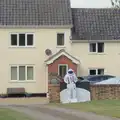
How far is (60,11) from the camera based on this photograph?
162 ft

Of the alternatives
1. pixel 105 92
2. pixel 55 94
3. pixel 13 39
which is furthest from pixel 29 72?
pixel 105 92

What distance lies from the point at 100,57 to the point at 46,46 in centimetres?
516

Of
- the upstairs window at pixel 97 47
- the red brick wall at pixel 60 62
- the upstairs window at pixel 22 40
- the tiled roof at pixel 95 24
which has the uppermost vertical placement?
the tiled roof at pixel 95 24

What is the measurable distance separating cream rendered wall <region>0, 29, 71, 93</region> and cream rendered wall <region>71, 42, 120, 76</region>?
119 centimetres

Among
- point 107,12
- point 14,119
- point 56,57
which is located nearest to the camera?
point 14,119

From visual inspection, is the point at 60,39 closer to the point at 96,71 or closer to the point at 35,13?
the point at 35,13

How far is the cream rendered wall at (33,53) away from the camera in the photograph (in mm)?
47531

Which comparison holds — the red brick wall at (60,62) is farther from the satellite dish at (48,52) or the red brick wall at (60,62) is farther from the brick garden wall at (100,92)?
the brick garden wall at (100,92)

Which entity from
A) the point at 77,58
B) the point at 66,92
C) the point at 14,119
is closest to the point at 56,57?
the point at 77,58

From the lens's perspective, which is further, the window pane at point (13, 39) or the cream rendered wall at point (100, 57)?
the cream rendered wall at point (100, 57)

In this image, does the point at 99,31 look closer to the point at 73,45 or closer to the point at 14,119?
the point at 73,45

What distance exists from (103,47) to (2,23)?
9627mm

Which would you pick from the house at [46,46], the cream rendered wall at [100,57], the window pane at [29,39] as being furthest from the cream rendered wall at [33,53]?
the cream rendered wall at [100,57]

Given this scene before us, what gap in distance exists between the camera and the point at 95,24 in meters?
50.2
